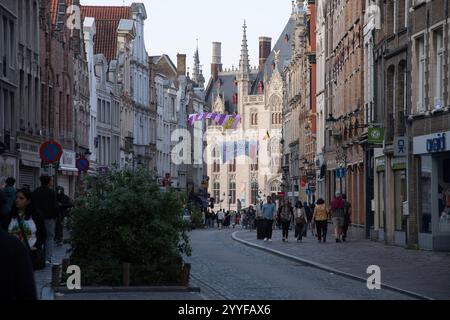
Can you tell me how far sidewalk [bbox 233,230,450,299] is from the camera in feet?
68.3

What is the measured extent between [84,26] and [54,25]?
1966 centimetres

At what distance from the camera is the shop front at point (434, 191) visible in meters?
34.1

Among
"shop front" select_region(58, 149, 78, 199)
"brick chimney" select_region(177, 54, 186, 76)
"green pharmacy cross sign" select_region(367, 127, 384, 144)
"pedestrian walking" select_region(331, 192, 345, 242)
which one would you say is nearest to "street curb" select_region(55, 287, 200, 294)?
"green pharmacy cross sign" select_region(367, 127, 384, 144)

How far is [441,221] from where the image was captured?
34656 mm

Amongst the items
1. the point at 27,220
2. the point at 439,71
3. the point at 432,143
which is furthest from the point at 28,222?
the point at 439,71

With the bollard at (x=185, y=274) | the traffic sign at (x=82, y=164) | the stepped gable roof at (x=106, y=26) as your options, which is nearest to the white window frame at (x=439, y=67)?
the traffic sign at (x=82, y=164)

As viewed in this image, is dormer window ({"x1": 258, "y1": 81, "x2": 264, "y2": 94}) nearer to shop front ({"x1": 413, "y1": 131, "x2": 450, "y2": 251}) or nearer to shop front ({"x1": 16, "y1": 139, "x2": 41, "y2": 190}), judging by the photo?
shop front ({"x1": 16, "y1": 139, "x2": 41, "y2": 190})

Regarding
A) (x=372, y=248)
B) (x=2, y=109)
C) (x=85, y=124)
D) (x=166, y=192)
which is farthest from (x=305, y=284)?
(x=85, y=124)

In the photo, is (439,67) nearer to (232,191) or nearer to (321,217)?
(321,217)

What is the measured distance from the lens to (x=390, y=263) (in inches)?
1110

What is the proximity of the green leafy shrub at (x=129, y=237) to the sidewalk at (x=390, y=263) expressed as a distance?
3.49 m

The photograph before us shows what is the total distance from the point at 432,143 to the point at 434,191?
1.26m

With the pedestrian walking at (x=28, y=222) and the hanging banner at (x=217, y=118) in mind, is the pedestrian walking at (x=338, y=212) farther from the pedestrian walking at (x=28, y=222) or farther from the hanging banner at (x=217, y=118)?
the hanging banner at (x=217, y=118)
